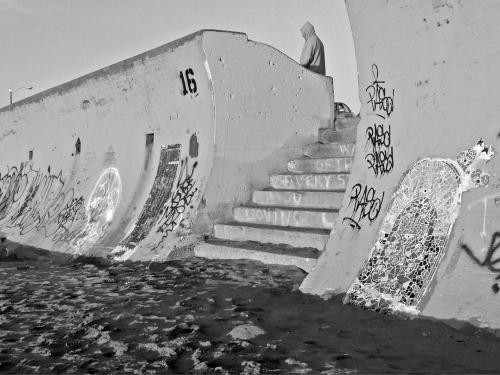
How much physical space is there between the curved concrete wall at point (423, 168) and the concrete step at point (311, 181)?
1.76 metres

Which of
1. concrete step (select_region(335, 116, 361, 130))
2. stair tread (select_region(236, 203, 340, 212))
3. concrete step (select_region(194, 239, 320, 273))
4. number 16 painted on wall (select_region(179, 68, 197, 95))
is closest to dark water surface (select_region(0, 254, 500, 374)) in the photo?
concrete step (select_region(194, 239, 320, 273))

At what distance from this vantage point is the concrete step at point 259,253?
19.5 feet

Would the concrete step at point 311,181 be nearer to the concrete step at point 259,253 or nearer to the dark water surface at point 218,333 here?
the concrete step at point 259,253

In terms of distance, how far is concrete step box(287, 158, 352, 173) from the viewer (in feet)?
24.6

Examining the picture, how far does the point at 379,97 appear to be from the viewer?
5246 mm

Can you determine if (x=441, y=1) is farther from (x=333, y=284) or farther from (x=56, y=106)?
(x=56, y=106)

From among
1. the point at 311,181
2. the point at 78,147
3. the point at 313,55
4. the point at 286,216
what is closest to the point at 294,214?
the point at 286,216

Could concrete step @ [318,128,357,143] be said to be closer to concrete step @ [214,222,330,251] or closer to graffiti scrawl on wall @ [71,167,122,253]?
concrete step @ [214,222,330,251]

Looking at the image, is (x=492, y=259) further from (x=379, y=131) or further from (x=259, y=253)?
(x=259, y=253)

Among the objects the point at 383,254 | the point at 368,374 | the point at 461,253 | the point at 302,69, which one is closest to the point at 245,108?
Result: the point at 302,69

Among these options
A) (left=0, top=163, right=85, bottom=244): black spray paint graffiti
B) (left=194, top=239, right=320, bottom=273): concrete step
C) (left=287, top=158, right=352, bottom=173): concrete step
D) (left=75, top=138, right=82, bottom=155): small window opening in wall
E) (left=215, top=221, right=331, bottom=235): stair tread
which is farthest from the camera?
(left=75, top=138, right=82, bottom=155): small window opening in wall

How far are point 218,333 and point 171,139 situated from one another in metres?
4.80

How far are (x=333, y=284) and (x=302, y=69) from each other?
4.51 m

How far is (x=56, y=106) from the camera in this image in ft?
36.1
